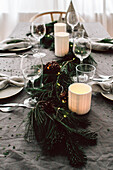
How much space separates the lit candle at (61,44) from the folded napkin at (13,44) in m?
0.29

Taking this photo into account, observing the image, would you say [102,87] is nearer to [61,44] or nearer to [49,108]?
Answer: [49,108]

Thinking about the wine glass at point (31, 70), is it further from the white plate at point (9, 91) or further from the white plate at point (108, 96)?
the white plate at point (108, 96)

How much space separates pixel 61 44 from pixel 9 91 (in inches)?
20.8

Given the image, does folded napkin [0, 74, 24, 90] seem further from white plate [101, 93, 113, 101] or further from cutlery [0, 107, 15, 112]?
white plate [101, 93, 113, 101]

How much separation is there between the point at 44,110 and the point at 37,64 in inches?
9.0

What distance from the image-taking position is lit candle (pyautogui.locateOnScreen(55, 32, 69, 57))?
1.27m

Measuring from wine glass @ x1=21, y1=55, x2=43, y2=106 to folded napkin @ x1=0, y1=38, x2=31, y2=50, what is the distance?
63 centimetres

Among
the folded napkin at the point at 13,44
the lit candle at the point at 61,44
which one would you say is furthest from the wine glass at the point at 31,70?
the folded napkin at the point at 13,44

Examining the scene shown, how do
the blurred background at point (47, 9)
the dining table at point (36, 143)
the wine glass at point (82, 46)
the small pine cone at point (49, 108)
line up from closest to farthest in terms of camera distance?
the dining table at point (36, 143)
the small pine cone at point (49, 108)
the wine glass at point (82, 46)
the blurred background at point (47, 9)

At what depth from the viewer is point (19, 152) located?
0.61 m

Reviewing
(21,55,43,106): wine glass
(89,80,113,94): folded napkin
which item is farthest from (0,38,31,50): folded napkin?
(89,80,113,94): folded napkin

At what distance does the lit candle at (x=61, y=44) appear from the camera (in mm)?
1271

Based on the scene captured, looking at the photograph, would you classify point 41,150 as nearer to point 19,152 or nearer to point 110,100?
point 19,152

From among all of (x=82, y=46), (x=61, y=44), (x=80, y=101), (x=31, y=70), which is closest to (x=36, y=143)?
(x=80, y=101)
